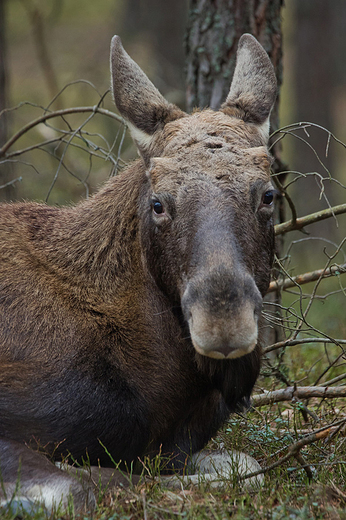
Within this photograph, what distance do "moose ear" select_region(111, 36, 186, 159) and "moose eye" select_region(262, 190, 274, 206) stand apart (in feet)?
2.87

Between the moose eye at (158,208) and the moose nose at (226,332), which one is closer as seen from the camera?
the moose nose at (226,332)

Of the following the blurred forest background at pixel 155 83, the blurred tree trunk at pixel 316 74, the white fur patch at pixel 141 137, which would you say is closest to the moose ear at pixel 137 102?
the white fur patch at pixel 141 137

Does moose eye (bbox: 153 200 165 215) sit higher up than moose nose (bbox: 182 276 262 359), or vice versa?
moose eye (bbox: 153 200 165 215)

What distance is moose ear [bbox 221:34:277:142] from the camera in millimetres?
4172

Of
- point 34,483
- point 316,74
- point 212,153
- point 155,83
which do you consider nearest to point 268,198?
point 212,153

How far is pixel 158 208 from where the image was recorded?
3711 mm

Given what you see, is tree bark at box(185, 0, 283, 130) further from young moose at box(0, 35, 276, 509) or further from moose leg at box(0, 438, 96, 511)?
moose leg at box(0, 438, 96, 511)

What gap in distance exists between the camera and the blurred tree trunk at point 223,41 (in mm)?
5996

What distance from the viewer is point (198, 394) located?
4102 millimetres

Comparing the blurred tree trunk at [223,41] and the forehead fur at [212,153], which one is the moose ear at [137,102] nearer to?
the forehead fur at [212,153]

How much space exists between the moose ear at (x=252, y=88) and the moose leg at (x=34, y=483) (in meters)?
2.51

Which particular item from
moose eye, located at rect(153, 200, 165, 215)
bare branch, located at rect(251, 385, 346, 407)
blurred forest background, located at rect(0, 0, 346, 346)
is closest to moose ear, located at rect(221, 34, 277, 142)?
moose eye, located at rect(153, 200, 165, 215)

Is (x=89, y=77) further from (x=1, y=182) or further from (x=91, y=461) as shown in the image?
(x=91, y=461)

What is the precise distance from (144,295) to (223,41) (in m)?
3.20
